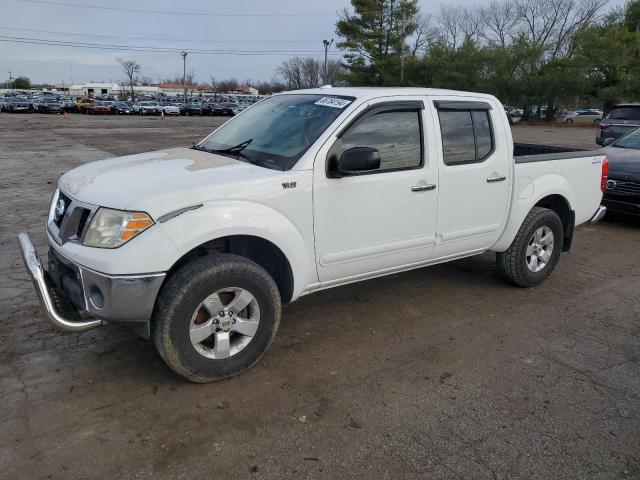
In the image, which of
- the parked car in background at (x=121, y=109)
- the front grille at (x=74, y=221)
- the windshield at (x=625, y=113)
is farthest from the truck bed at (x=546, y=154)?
the parked car in background at (x=121, y=109)

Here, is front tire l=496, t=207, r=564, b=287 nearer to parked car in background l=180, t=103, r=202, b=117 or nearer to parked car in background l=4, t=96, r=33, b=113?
parked car in background l=180, t=103, r=202, b=117

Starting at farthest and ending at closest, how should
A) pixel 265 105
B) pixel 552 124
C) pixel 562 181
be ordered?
pixel 552 124, pixel 562 181, pixel 265 105

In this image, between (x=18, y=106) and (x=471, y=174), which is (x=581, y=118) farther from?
(x=18, y=106)

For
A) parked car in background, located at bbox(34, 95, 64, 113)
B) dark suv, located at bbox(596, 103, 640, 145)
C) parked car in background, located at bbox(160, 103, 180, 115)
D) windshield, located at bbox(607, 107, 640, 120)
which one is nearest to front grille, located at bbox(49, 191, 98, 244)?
dark suv, located at bbox(596, 103, 640, 145)

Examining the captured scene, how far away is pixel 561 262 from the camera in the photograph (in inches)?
242

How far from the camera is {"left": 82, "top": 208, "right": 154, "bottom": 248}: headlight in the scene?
3.00 metres

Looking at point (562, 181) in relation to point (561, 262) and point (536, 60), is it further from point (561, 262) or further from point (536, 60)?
point (536, 60)

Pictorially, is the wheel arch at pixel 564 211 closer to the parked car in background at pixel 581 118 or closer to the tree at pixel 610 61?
the tree at pixel 610 61

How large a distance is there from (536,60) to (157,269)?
155 feet

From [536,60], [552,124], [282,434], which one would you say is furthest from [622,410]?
[536,60]

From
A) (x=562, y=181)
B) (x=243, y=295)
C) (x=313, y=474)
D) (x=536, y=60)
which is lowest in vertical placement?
(x=313, y=474)

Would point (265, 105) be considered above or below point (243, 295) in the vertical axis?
above

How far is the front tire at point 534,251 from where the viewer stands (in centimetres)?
499

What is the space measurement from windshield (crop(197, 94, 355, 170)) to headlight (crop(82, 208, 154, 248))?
3.25 feet
